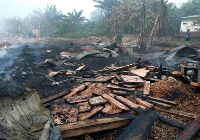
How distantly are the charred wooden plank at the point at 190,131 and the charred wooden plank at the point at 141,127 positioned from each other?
0.63 m

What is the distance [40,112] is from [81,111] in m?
1.53

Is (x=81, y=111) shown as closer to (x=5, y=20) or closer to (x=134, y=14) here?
(x=134, y=14)

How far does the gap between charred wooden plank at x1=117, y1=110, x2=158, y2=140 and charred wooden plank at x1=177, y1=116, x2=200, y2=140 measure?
2.08 feet

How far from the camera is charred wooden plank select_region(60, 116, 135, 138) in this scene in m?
3.75

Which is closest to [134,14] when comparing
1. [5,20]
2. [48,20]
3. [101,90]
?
[48,20]

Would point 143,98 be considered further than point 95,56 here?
No

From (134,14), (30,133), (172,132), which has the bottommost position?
(172,132)

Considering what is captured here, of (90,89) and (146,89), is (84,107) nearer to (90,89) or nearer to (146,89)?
(90,89)

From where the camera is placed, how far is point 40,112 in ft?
11.4

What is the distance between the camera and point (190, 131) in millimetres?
3723

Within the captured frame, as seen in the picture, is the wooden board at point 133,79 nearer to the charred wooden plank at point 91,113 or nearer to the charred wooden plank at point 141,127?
the charred wooden plank at point 91,113

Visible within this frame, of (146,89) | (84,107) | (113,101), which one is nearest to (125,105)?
(113,101)

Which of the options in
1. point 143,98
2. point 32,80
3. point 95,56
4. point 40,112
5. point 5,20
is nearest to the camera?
point 40,112

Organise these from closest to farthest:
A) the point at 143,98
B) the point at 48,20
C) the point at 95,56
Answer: the point at 143,98 < the point at 95,56 < the point at 48,20
